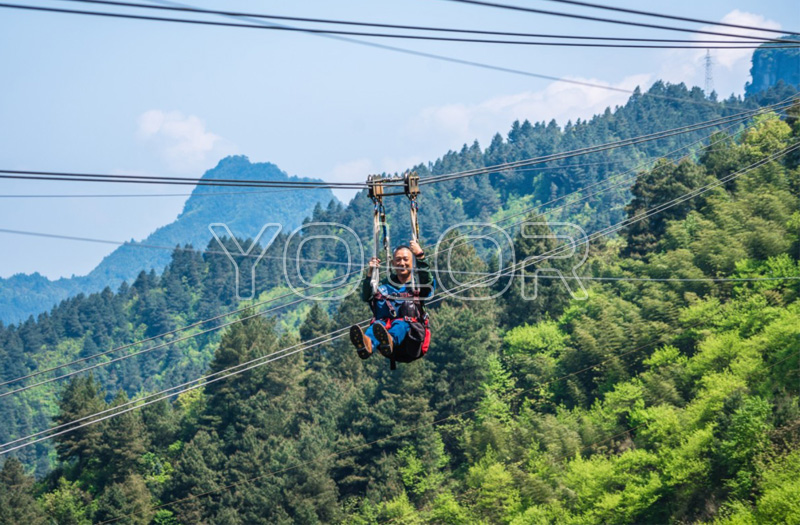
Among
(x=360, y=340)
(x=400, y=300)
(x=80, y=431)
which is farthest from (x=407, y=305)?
(x=80, y=431)

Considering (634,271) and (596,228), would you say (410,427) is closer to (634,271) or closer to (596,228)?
(634,271)

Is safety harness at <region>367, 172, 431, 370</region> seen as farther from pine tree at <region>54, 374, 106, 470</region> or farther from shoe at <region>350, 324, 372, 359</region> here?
pine tree at <region>54, 374, 106, 470</region>

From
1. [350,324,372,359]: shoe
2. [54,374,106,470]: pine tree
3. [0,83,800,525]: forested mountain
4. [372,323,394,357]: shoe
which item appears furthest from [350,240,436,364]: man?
[54,374,106,470]: pine tree

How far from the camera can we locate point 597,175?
19875cm

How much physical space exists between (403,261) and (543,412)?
156 feet

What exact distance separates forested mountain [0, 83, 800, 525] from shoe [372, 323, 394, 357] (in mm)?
26686

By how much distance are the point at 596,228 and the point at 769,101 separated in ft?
188

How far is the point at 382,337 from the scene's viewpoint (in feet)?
49.2

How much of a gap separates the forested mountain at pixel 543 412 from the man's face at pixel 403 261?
26.6m

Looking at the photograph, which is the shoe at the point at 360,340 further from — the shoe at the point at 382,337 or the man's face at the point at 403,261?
the man's face at the point at 403,261

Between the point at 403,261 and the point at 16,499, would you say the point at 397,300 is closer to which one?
the point at 403,261

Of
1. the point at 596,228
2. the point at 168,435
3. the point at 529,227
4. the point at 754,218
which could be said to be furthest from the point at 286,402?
the point at 596,228

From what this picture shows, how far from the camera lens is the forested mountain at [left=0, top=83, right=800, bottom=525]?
44.8 meters

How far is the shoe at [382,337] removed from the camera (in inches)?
589
